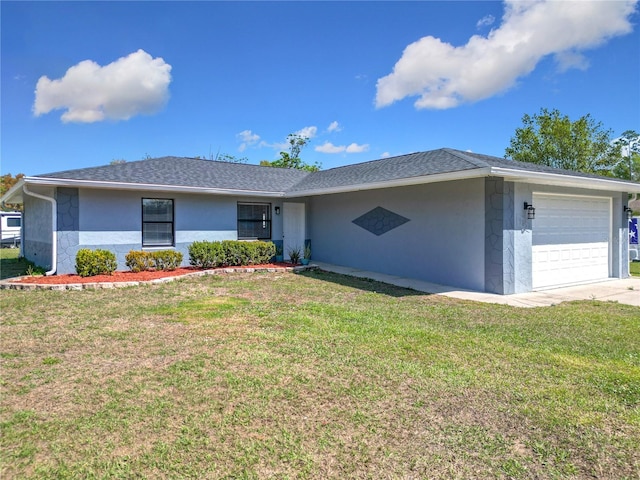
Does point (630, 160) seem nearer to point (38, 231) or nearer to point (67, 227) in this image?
point (67, 227)

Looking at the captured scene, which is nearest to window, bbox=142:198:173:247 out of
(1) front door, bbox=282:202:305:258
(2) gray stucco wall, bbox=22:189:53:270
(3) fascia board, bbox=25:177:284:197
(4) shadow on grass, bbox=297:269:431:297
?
(3) fascia board, bbox=25:177:284:197

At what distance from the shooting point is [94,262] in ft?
33.7

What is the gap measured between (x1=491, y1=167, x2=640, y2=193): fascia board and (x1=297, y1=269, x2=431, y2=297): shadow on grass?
10.5 ft

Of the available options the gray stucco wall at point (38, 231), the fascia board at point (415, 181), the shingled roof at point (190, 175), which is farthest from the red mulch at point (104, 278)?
the fascia board at point (415, 181)

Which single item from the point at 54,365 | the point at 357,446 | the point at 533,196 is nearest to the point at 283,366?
the point at 357,446

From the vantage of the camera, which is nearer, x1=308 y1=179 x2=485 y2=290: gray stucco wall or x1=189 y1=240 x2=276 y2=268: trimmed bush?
x1=308 y1=179 x2=485 y2=290: gray stucco wall

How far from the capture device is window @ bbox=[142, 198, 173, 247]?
39.9ft

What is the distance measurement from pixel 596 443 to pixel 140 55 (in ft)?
67.8

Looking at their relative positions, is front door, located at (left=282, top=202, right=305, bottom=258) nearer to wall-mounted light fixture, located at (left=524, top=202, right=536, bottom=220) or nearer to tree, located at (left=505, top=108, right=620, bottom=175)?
wall-mounted light fixture, located at (left=524, top=202, right=536, bottom=220)

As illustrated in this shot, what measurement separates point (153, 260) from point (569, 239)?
11882 mm

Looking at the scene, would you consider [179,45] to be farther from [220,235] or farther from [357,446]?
[357,446]

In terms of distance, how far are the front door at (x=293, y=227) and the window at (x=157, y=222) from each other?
4.32m

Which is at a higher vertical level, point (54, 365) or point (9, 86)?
point (9, 86)

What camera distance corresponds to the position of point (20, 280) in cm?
972
